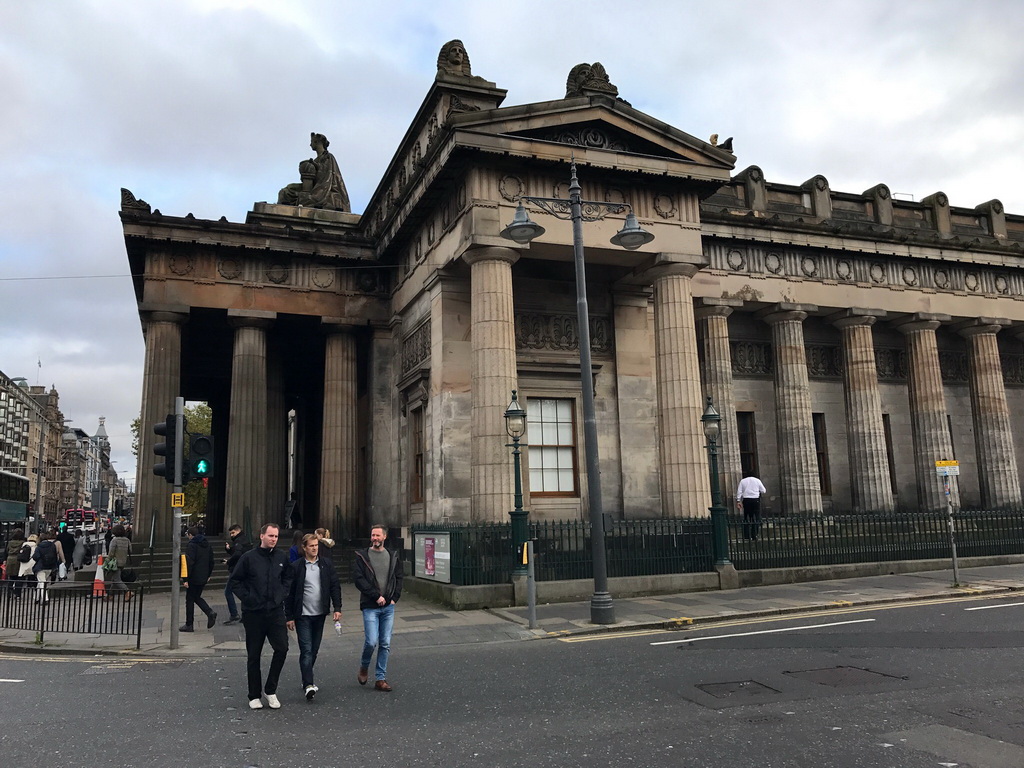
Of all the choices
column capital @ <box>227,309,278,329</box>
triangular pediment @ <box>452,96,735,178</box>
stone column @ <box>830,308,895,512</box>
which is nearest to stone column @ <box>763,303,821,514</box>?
stone column @ <box>830,308,895,512</box>

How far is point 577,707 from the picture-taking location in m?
7.46

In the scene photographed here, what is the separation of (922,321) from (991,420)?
4.88 meters

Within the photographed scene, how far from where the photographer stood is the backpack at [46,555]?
21.0m

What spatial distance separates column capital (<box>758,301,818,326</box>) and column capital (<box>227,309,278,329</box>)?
54.0 feet

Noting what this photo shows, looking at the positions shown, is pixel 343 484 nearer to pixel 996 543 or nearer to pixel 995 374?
pixel 996 543

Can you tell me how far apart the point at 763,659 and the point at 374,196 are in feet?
68.9

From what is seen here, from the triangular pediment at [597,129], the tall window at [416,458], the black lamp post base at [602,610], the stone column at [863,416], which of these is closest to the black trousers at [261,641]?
the black lamp post base at [602,610]

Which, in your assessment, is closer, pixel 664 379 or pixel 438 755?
pixel 438 755

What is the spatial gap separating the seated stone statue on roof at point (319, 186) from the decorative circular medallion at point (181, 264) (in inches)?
240

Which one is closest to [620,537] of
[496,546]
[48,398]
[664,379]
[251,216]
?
[496,546]

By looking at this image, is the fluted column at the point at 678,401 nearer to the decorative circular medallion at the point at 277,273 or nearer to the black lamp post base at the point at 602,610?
the black lamp post base at the point at 602,610

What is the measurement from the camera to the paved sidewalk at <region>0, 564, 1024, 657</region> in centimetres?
1252

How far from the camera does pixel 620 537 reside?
1703 centimetres

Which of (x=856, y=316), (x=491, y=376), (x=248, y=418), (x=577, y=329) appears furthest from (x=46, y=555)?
(x=856, y=316)
